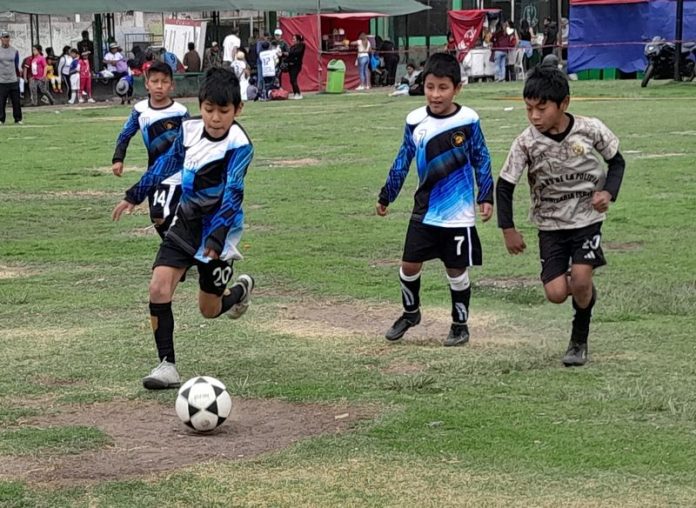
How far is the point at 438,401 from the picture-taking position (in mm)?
6121

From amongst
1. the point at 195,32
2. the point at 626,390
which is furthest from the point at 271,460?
the point at 195,32

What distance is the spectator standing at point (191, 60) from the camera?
4009 centimetres

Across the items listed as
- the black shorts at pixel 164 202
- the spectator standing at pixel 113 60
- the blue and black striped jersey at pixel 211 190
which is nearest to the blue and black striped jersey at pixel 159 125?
the black shorts at pixel 164 202

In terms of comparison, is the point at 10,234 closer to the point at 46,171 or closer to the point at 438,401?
the point at 46,171

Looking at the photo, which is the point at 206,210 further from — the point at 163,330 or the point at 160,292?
the point at 163,330

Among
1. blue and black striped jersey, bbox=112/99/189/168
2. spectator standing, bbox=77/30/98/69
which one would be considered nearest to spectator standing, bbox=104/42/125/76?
spectator standing, bbox=77/30/98/69

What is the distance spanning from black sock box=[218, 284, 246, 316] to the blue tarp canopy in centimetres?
3223

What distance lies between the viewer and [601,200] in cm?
662

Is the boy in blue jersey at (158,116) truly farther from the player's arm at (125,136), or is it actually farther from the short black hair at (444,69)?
the short black hair at (444,69)

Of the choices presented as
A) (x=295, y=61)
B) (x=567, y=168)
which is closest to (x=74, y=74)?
(x=295, y=61)

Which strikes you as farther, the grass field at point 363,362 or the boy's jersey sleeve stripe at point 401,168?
the boy's jersey sleeve stripe at point 401,168

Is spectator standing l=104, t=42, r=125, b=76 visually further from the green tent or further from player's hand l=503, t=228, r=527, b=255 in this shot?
player's hand l=503, t=228, r=527, b=255

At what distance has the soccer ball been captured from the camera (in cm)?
568

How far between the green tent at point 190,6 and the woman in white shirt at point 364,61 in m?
1.45
